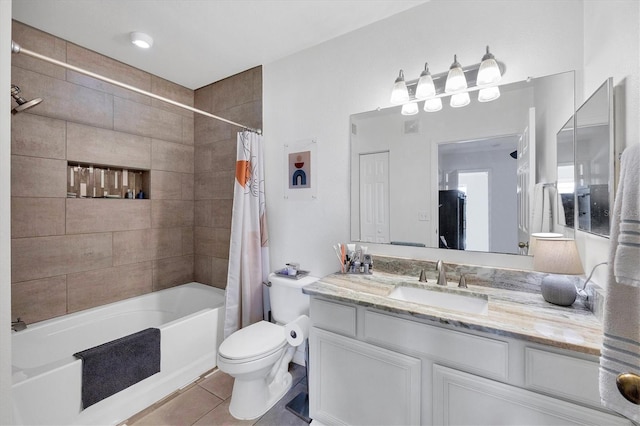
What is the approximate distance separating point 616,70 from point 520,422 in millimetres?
1379

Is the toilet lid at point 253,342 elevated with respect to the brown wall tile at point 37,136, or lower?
lower

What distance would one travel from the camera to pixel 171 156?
274 centimetres

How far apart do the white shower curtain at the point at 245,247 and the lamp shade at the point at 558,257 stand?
1.86 metres

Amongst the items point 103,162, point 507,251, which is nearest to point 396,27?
point 507,251

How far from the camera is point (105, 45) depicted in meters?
2.13

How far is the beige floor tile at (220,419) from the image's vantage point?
160 cm

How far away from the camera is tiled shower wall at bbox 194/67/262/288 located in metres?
2.55

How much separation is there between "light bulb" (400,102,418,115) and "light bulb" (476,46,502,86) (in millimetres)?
365

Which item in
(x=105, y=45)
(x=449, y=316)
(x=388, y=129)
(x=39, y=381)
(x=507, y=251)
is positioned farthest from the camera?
(x=105, y=45)

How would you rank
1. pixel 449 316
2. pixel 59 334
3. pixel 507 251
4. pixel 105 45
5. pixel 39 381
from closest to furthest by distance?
pixel 449 316 → pixel 39 381 → pixel 507 251 → pixel 59 334 → pixel 105 45

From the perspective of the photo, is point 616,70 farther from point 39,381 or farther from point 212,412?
point 39,381

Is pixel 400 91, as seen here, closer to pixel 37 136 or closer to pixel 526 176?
pixel 526 176

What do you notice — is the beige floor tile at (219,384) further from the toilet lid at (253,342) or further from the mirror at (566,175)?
the mirror at (566,175)

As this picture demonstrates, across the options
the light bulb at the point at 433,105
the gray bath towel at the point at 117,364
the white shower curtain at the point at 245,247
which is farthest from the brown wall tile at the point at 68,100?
the light bulb at the point at 433,105
